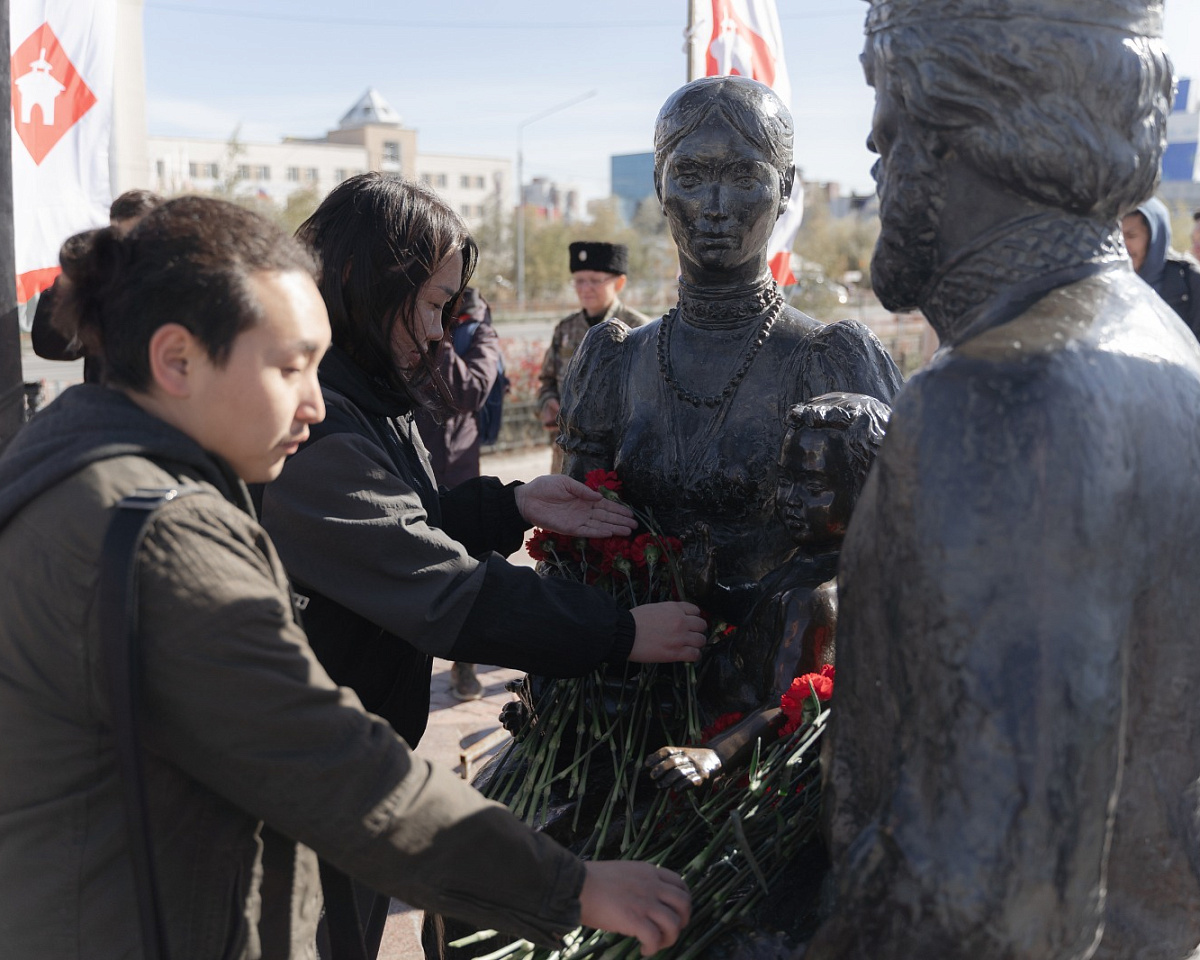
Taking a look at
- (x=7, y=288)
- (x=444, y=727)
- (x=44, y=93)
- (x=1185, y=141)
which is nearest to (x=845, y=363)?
(x=7, y=288)

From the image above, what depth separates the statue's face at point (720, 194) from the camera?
2.20 m

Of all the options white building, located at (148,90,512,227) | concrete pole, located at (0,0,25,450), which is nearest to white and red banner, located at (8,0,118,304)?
concrete pole, located at (0,0,25,450)

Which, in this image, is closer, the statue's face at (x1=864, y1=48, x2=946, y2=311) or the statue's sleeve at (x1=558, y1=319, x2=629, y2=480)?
the statue's face at (x1=864, y1=48, x2=946, y2=311)

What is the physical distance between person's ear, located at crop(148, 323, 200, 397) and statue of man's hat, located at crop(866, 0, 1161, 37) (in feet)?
2.81

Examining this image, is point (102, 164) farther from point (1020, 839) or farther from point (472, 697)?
point (1020, 839)

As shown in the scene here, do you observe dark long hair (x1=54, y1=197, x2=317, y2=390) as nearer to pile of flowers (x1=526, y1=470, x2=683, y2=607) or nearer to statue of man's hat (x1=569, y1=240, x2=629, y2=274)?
pile of flowers (x1=526, y1=470, x2=683, y2=607)

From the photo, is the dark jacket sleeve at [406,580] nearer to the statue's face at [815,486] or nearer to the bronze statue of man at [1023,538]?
the statue's face at [815,486]

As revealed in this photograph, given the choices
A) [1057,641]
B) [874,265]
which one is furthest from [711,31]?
[1057,641]

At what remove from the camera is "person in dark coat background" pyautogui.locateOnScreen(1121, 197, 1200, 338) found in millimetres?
5266

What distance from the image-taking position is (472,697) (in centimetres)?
564

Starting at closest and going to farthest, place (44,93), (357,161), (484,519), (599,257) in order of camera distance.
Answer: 1. (484,519)
2. (44,93)
3. (599,257)
4. (357,161)

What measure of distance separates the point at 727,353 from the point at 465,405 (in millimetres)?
3576

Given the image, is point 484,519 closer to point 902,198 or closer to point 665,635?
point 665,635

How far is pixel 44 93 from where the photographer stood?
3.81 metres
